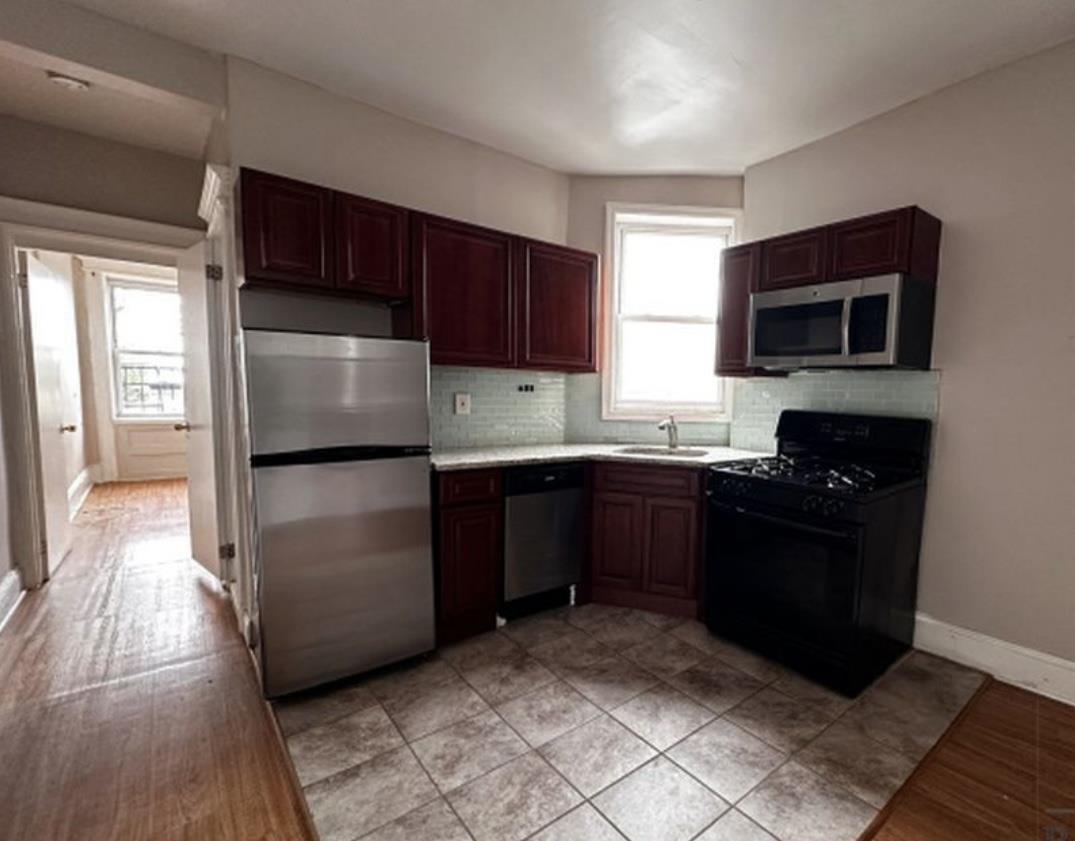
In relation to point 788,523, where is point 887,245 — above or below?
above

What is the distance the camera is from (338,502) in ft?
7.07

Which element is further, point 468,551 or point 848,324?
point 468,551

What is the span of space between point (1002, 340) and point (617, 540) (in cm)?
209

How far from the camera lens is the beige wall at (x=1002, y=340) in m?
2.14

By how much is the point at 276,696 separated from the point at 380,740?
54 centimetres

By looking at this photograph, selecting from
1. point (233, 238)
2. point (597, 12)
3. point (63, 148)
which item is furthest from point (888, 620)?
point (63, 148)

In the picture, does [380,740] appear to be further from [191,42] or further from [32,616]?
[191,42]

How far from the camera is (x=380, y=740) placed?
1857mm

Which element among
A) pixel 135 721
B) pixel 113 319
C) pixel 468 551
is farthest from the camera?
pixel 113 319

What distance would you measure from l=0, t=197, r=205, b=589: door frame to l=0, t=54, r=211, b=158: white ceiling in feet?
1.56

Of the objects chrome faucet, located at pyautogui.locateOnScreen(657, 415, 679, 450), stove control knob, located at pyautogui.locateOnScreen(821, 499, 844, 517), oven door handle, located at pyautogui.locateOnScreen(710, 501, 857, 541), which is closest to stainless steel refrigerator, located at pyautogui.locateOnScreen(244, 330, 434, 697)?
oven door handle, located at pyautogui.locateOnScreen(710, 501, 857, 541)

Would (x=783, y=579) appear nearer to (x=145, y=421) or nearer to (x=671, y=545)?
(x=671, y=545)

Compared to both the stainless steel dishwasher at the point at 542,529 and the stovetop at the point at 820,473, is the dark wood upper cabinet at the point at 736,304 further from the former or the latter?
the stainless steel dishwasher at the point at 542,529

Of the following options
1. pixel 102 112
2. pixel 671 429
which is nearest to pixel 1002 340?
pixel 671 429
